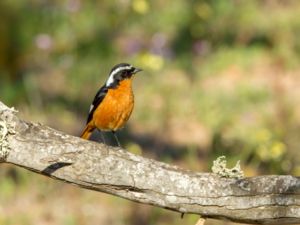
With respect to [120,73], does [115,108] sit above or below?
below

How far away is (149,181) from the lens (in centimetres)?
Answer: 500

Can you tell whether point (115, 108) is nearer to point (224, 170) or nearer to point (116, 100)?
point (116, 100)

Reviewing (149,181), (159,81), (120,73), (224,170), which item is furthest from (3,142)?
(159,81)

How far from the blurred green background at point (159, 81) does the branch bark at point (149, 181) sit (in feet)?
10.9

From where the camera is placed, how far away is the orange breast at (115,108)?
687cm

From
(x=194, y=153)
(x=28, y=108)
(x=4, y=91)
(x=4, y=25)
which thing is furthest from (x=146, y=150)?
(x=4, y=25)

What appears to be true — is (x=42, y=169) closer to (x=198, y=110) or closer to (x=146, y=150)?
(x=146, y=150)

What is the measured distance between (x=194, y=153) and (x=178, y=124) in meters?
1.31

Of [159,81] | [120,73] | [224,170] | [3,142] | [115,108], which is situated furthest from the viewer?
[159,81]

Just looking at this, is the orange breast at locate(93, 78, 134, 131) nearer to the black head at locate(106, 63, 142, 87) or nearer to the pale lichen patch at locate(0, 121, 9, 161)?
the black head at locate(106, 63, 142, 87)

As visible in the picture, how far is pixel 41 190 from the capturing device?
9.64 metres

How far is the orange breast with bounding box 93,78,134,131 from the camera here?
6.87m

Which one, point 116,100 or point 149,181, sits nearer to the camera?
point 149,181

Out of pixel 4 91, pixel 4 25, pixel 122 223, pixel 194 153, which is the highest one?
pixel 4 25
